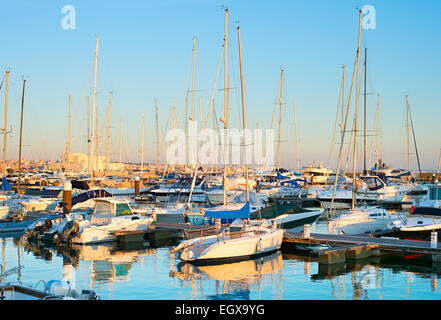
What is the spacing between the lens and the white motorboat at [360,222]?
81.5ft

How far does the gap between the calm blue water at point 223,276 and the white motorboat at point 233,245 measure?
0.40 meters

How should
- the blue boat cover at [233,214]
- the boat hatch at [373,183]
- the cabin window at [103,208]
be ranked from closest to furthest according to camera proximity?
1. the blue boat cover at [233,214]
2. the cabin window at [103,208]
3. the boat hatch at [373,183]

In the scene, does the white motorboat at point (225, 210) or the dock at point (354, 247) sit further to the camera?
the white motorboat at point (225, 210)

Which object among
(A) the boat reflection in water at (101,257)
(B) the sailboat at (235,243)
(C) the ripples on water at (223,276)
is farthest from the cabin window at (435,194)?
(A) the boat reflection in water at (101,257)

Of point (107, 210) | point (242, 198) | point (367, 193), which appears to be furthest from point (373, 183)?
point (107, 210)

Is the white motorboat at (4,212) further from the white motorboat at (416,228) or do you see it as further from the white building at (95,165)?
the white building at (95,165)

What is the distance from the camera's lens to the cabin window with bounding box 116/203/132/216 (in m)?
25.8

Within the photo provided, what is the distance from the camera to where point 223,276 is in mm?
17297

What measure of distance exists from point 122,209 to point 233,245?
8671mm

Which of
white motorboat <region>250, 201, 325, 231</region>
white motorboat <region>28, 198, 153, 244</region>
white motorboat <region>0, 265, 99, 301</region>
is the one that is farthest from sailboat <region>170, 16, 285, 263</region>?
white motorboat <region>0, 265, 99, 301</region>

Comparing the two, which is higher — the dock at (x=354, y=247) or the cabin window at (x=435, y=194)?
the cabin window at (x=435, y=194)

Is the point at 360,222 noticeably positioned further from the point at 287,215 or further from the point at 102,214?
the point at 102,214
